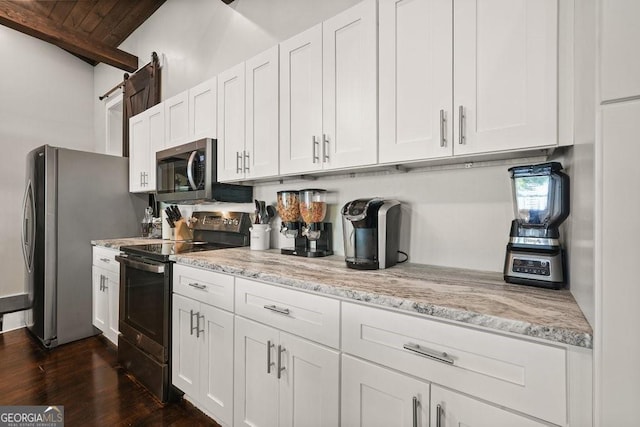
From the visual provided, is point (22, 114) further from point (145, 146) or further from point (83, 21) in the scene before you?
point (145, 146)

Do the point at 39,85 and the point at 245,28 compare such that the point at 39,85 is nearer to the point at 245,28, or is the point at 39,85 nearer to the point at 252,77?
the point at 245,28

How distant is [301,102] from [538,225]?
4.18 ft

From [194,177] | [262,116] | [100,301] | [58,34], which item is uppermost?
[58,34]

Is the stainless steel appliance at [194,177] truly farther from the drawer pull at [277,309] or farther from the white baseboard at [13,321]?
the white baseboard at [13,321]

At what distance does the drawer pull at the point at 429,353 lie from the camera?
0.88 meters

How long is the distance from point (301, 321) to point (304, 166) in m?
0.84

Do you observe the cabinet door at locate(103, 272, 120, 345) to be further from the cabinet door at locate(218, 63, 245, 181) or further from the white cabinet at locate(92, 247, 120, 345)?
the cabinet door at locate(218, 63, 245, 181)

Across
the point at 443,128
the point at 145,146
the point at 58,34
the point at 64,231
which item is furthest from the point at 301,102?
the point at 58,34

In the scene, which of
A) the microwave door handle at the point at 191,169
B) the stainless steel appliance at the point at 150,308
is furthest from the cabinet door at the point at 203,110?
the stainless steel appliance at the point at 150,308

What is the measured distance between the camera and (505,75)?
1.09 metres

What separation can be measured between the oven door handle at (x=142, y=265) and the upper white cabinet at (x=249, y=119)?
73 centimetres

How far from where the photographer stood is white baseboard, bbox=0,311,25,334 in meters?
3.08

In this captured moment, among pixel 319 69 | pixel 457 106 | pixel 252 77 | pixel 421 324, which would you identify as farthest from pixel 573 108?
pixel 252 77

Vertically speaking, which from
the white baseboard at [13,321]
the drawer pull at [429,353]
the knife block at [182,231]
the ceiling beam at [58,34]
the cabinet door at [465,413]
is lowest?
the white baseboard at [13,321]
